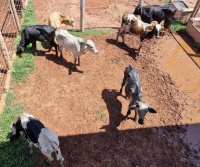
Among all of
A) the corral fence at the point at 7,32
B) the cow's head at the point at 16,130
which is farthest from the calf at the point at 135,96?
the corral fence at the point at 7,32

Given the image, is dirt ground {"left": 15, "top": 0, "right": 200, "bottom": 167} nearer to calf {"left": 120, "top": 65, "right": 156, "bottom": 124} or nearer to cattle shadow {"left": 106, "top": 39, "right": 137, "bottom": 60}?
cattle shadow {"left": 106, "top": 39, "right": 137, "bottom": 60}

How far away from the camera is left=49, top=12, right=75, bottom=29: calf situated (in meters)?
8.97

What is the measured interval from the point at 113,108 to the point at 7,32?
18.0 feet

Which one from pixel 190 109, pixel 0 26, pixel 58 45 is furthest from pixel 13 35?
pixel 190 109

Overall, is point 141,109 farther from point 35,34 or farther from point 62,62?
point 35,34

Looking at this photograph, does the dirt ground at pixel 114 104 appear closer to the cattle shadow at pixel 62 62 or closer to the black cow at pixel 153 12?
the cattle shadow at pixel 62 62

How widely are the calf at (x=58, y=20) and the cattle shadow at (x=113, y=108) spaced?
3323 mm

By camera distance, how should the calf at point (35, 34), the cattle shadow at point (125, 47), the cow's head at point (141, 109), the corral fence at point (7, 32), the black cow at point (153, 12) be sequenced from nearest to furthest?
the cow's head at point (141, 109)
the corral fence at point (7, 32)
the calf at point (35, 34)
the cattle shadow at point (125, 47)
the black cow at point (153, 12)

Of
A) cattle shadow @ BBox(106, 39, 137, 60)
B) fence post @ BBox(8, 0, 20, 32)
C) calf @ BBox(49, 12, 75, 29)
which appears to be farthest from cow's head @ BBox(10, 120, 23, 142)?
cattle shadow @ BBox(106, 39, 137, 60)

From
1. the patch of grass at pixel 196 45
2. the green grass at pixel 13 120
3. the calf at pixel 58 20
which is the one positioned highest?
the calf at pixel 58 20

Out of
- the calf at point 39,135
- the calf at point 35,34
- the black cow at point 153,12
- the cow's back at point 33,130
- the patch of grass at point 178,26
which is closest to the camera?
the calf at point 39,135

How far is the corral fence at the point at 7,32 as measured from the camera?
7668 millimetres

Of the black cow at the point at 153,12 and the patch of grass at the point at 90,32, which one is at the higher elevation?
the black cow at the point at 153,12

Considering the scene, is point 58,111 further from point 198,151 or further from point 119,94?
point 198,151
